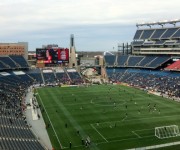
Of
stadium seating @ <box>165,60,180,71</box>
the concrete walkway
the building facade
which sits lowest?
the concrete walkway

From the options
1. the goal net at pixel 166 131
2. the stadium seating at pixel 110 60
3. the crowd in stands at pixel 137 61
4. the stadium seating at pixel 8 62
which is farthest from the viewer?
the stadium seating at pixel 110 60

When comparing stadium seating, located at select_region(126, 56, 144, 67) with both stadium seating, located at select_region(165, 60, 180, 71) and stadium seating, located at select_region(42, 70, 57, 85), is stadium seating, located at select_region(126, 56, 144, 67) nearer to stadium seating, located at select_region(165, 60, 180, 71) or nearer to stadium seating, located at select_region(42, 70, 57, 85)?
stadium seating, located at select_region(165, 60, 180, 71)

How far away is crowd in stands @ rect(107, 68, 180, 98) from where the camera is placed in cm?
8844

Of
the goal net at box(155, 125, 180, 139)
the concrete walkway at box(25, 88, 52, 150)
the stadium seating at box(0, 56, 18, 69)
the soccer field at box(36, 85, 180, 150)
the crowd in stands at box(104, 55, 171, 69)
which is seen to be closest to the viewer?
the concrete walkway at box(25, 88, 52, 150)

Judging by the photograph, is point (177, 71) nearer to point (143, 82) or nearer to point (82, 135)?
point (143, 82)

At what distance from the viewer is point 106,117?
5662 centimetres

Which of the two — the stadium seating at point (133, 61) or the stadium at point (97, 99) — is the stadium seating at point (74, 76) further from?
the stadium seating at point (133, 61)

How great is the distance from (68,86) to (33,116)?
144 ft

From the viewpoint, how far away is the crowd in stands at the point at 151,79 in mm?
88438

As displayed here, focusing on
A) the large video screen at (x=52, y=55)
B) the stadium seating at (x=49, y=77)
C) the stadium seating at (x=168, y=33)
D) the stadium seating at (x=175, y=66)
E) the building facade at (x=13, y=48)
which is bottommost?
the stadium seating at (x=49, y=77)

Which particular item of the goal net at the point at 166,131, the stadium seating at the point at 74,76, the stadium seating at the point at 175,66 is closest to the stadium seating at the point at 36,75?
the stadium seating at the point at 74,76

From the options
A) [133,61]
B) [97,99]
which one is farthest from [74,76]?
[97,99]

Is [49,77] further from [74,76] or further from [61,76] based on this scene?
[74,76]

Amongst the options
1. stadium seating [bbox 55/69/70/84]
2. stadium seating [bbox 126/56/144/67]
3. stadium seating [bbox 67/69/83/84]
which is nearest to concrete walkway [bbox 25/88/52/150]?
stadium seating [bbox 55/69/70/84]
